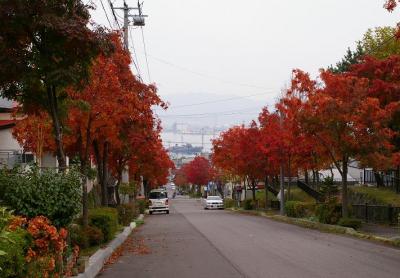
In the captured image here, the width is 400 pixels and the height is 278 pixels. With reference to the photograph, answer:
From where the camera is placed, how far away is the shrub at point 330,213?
2728 cm

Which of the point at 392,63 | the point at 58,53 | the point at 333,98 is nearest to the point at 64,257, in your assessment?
the point at 58,53

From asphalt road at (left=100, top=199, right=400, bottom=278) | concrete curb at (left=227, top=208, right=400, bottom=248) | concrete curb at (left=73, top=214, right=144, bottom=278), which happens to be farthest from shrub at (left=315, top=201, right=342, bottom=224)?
concrete curb at (left=73, top=214, right=144, bottom=278)

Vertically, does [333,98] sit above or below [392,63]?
below

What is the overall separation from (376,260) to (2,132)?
1891cm

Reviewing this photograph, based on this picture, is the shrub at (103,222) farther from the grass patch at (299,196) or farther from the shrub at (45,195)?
the grass patch at (299,196)

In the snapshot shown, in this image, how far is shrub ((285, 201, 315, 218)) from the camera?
111 ft

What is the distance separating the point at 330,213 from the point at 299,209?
725 centimetres

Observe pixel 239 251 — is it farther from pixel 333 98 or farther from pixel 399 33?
pixel 333 98

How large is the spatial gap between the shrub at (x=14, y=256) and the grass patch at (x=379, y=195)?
26.6m

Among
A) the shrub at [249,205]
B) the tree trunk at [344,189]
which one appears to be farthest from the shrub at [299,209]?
the shrub at [249,205]

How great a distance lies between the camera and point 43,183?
964 centimetres

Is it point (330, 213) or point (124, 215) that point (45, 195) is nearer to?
point (124, 215)

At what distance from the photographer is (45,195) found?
9.53 m

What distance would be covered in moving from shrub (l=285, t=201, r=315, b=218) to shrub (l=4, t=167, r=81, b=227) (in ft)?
82.0
